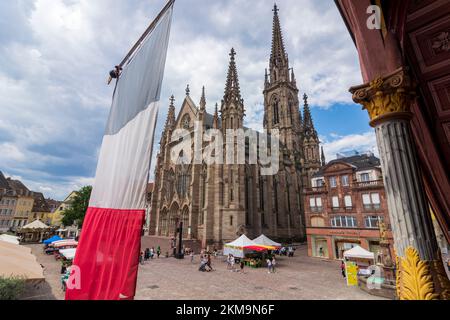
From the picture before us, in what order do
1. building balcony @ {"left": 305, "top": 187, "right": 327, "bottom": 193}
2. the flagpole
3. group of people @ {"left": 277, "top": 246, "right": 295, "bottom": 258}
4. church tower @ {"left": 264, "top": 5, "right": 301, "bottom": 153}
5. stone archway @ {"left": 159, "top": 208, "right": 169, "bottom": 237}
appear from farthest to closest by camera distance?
church tower @ {"left": 264, "top": 5, "right": 301, "bottom": 153}
stone archway @ {"left": 159, "top": 208, "right": 169, "bottom": 237}
building balcony @ {"left": 305, "top": 187, "right": 327, "bottom": 193}
group of people @ {"left": 277, "top": 246, "right": 295, "bottom": 258}
the flagpole

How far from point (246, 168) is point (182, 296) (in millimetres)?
23724

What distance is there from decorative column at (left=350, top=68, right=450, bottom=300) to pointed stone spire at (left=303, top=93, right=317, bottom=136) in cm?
4708

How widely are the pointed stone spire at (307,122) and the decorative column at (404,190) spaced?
154ft

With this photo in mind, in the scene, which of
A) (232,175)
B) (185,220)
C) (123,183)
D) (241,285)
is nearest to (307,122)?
(232,175)

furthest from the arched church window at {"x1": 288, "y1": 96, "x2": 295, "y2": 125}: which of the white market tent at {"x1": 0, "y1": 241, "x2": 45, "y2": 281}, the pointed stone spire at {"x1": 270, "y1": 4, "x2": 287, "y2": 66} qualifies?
the white market tent at {"x1": 0, "y1": 241, "x2": 45, "y2": 281}

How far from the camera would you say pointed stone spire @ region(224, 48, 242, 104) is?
33044 mm

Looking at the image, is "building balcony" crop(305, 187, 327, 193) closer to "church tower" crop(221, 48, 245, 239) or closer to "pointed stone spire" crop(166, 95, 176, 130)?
"church tower" crop(221, 48, 245, 239)

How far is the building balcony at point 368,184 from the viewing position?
882 inches

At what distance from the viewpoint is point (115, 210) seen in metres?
3.26

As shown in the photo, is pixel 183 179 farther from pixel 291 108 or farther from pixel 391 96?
pixel 391 96

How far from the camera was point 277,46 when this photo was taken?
185 ft

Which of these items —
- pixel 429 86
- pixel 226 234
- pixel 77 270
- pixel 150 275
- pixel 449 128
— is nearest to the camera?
pixel 77 270
